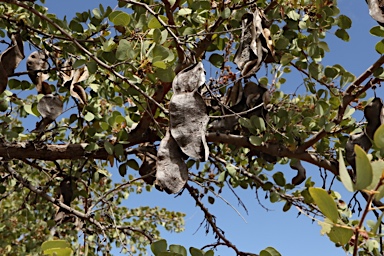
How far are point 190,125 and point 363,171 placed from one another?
2.50ft

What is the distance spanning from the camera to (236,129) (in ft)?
7.41

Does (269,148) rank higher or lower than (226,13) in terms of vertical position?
lower

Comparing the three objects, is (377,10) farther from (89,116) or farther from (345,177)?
(89,116)

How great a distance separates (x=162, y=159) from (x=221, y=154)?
1.56m

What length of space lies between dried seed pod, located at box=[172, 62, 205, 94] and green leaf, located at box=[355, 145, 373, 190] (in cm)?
81

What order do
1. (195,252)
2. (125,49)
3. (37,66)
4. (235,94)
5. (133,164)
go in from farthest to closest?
(133,164)
(37,66)
(235,94)
(125,49)
(195,252)

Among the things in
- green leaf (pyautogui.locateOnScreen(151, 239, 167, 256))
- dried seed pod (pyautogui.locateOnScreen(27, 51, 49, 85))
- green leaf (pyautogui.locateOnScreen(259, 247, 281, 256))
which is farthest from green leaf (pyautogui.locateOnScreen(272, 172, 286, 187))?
green leaf (pyautogui.locateOnScreen(151, 239, 167, 256))

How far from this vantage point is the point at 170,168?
134 cm

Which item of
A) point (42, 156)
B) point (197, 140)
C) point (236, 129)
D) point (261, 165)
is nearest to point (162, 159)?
point (197, 140)

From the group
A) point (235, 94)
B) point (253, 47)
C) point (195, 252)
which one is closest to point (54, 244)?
point (195, 252)

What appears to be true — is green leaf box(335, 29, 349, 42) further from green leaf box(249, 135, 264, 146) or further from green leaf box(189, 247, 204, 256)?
green leaf box(189, 247, 204, 256)

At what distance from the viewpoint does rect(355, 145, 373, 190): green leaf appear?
59cm

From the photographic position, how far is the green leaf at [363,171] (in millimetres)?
590

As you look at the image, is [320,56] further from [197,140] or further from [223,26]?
[197,140]
